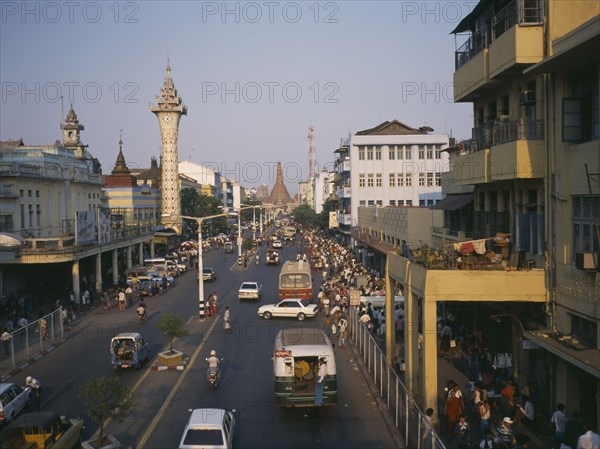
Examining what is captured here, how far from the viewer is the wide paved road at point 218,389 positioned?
1494 cm

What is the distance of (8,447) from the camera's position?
500 inches

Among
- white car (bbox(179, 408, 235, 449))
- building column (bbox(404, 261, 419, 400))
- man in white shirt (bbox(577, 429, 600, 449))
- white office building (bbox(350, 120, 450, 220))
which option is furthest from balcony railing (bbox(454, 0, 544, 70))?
white office building (bbox(350, 120, 450, 220))

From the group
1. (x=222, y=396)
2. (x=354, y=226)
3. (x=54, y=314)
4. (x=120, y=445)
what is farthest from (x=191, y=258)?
(x=120, y=445)

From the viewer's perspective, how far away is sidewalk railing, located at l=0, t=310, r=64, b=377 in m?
22.4

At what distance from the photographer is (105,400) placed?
13852mm

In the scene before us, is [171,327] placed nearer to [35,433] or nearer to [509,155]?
[35,433]

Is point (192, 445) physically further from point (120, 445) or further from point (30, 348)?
point (30, 348)

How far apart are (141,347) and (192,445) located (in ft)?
33.7

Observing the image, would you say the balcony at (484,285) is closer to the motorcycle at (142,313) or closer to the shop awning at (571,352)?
the shop awning at (571,352)

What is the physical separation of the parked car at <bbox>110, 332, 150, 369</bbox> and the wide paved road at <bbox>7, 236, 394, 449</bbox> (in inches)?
13.3

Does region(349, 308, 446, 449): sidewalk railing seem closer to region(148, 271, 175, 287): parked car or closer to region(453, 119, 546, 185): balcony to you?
region(453, 119, 546, 185): balcony

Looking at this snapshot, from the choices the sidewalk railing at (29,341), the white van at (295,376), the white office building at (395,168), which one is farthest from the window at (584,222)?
the white office building at (395,168)

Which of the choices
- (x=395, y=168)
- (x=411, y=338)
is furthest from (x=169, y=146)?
(x=411, y=338)

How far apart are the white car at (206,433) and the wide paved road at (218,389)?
143cm
